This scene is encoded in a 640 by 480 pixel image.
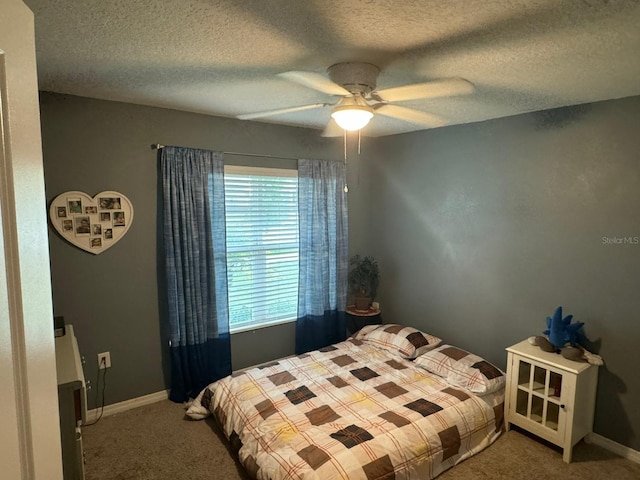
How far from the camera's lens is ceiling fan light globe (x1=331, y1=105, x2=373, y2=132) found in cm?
195

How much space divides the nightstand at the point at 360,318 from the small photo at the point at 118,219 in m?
2.40

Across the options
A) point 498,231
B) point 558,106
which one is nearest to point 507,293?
point 498,231

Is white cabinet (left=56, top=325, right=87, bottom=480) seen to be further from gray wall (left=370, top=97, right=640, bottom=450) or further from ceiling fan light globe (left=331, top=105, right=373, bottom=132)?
gray wall (left=370, top=97, right=640, bottom=450)

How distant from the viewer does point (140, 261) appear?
120 inches

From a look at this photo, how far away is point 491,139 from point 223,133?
2.31 meters

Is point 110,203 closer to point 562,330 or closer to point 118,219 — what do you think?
point 118,219

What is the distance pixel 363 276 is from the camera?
4.18 metres

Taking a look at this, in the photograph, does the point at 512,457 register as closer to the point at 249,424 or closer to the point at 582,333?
the point at 582,333

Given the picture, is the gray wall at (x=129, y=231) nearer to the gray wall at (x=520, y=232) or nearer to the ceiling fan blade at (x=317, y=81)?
the ceiling fan blade at (x=317, y=81)

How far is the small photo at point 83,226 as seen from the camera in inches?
108

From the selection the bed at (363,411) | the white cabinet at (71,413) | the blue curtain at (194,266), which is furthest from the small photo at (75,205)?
the bed at (363,411)

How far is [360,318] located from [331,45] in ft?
9.62

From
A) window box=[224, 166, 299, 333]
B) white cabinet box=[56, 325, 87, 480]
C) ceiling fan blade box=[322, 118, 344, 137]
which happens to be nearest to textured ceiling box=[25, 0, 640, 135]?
ceiling fan blade box=[322, 118, 344, 137]

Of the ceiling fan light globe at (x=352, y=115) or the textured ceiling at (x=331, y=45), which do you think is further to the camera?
the ceiling fan light globe at (x=352, y=115)
